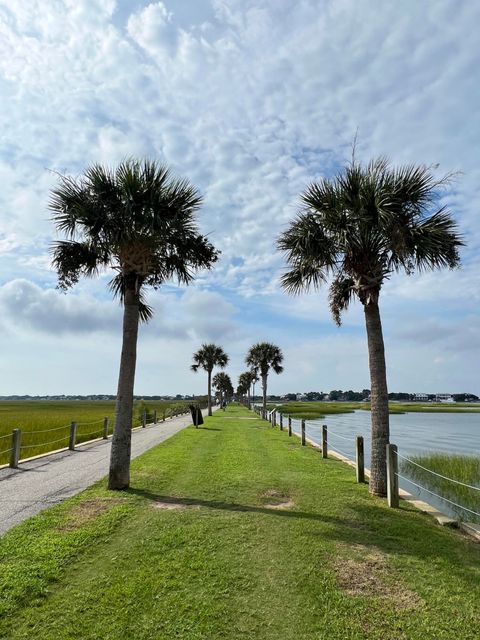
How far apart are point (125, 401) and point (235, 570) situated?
4.77 metres

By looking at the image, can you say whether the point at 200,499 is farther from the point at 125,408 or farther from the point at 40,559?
the point at 40,559

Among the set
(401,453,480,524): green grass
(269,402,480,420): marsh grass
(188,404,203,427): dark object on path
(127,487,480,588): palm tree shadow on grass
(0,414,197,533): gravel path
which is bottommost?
(401,453,480,524): green grass

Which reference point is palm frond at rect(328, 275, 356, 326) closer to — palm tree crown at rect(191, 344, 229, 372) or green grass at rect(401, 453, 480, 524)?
green grass at rect(401, 453, 480, 524)

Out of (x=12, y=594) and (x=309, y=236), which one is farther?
(x=309, y=236)

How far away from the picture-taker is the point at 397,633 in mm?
3561

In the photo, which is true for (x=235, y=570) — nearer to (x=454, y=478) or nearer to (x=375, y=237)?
(x=375, y=237)

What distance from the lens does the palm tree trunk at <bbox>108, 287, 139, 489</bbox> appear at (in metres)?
8.64

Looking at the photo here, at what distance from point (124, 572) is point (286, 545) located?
1.96 meters

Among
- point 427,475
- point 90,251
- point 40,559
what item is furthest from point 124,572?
point 427,475

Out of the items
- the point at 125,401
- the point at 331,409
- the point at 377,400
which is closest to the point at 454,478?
the point at 377,400

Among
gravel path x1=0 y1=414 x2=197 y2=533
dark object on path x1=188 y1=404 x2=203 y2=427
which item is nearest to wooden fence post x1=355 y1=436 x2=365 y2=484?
gravel path x1=0 y1=414 x2=197 y2=533

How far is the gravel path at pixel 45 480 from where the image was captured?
7.24m

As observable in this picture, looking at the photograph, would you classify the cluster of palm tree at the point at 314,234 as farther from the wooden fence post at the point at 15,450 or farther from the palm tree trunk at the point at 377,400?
the wooden fence post at the point at 15,450

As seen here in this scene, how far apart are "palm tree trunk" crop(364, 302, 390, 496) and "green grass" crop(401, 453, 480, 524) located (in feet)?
6.18
